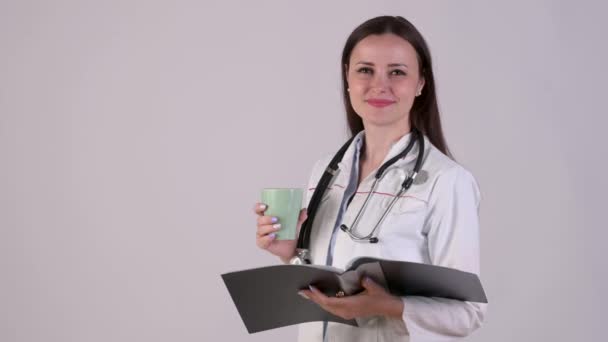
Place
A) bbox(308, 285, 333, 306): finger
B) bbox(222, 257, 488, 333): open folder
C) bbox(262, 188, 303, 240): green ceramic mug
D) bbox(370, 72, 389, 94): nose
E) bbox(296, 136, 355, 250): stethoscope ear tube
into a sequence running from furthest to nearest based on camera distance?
bbox(296, 136, 355, 250): stethoscope ear tube, bbox(370, 72, 389, 94): nose, bbox(262, 188, 303, 240): green ceramic mug, bbox(308, 285, 333, 306): finger, bbox(222, 257, 488, 333): open folder

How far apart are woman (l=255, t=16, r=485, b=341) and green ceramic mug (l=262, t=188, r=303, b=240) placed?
3cm

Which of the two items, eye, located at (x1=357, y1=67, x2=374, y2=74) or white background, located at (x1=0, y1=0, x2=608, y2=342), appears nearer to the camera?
eye, located at (x1=357, y1=67, x2=374, y2=74)

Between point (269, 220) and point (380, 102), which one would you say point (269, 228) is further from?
point (380, 102)

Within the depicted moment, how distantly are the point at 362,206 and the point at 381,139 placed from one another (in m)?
0.23

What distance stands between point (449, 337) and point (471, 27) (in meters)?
2.31

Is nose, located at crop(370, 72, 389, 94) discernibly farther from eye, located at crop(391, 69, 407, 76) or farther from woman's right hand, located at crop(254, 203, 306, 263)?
woman's right hand, located at crop(254, 203, 306, 263)

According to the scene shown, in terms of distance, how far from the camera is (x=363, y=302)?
6.57 ft

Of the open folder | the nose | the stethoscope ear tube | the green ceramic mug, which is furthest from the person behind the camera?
the stethoscope ear tube

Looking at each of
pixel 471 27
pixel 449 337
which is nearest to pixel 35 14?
pixel 471 27

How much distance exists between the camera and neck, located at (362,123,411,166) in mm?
2400

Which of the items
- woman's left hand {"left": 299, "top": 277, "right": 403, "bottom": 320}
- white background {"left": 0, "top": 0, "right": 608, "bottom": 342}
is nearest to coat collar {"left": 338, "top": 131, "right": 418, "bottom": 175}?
woman's left hand {"left": 299, "top": 277, "right": 403, "bottom": 320}

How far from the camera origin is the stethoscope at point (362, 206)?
7.37ft

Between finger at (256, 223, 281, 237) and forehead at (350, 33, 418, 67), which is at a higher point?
forehead at (350, 33, 418, 67)

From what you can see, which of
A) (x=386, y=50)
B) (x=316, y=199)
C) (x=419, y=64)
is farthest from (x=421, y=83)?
(x=316, y=199)
